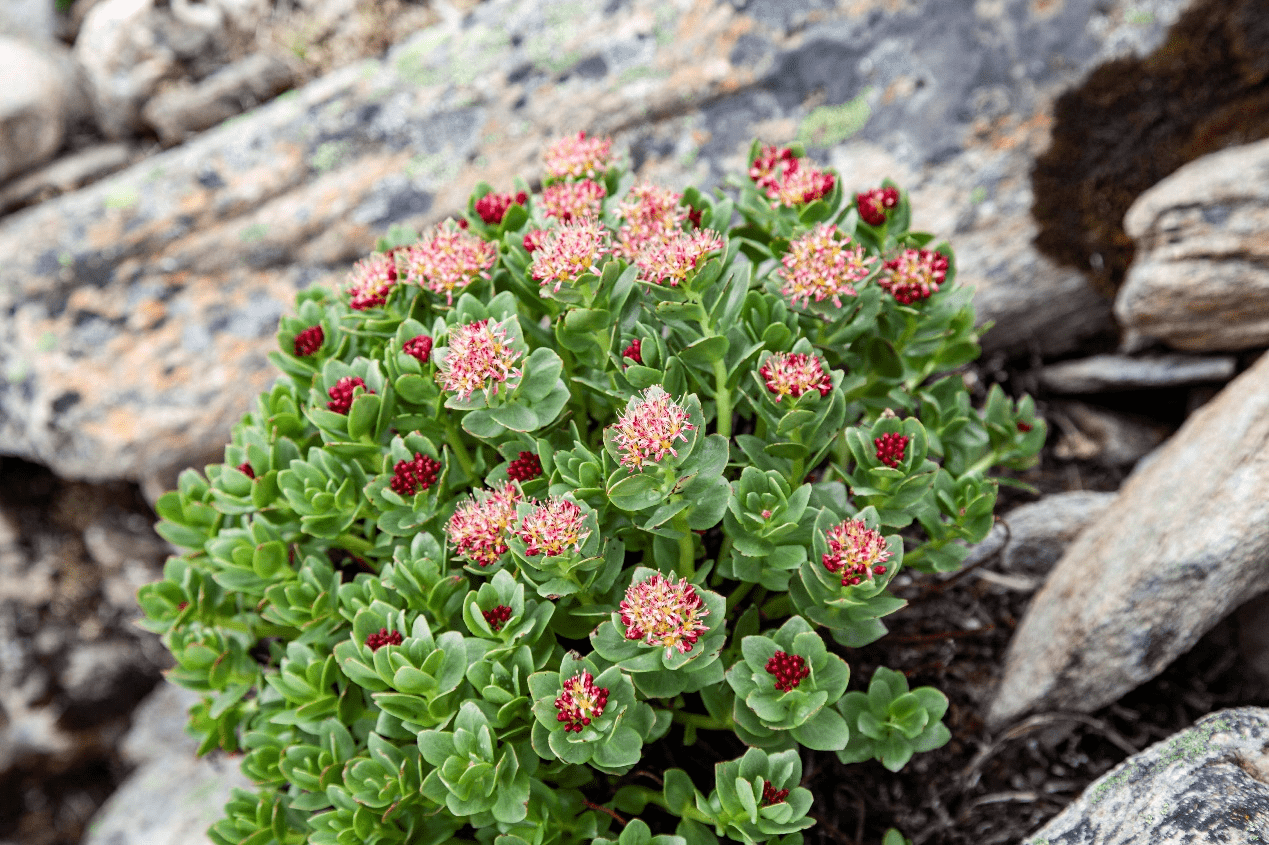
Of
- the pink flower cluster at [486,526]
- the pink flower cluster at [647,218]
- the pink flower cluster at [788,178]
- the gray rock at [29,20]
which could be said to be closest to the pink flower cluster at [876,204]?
the pink flower cluster at [788,178]

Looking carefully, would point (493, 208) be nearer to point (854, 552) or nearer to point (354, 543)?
point (354, 543)

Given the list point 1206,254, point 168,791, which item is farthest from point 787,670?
point 168,791

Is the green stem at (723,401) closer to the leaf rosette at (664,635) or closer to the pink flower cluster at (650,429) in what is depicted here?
the pink flower cluster at (650,429)

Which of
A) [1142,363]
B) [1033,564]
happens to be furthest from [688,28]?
[1033,564]

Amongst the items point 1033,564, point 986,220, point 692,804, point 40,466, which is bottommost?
point 40,466

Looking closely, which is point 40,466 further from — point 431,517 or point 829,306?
point 829,306

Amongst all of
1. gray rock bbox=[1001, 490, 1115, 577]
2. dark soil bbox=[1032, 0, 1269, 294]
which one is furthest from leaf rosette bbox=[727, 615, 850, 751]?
dark soil bbox=[1032, 0, 1269, 294]

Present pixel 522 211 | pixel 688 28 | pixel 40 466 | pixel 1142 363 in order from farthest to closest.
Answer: pixel 40 466 → pixel 688 28 → pixel 1142 363 → pixel 522 211
